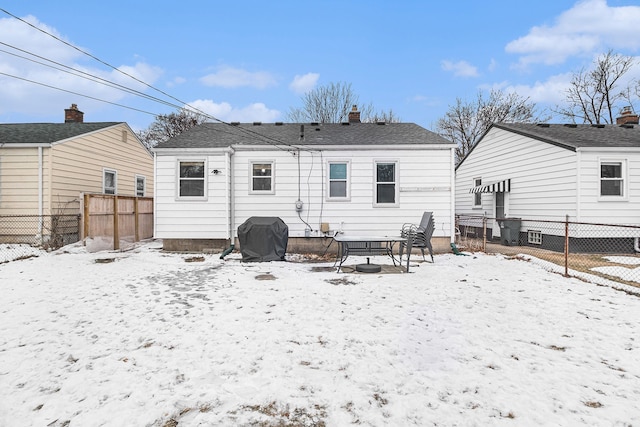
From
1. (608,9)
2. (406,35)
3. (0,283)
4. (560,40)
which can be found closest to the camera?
(0,283)

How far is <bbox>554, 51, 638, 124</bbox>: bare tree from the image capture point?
24.3 m

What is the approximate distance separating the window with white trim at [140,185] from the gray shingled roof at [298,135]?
6235 millimetres

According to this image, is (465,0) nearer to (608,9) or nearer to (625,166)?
(625,166)

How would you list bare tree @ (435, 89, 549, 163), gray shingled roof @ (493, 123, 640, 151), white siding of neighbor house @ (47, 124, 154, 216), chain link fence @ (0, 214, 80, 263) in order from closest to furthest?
gray shingled roof @ (493, 123, 640, 151)
chain link fence @ (0, 214, 80, 263)
white siding of neighbor house @ (47, 124, 154, 216)
bare tree @ (435, 89, 549, 163)

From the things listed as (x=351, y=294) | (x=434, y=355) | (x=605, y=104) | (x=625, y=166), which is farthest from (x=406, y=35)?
(x=605, y=104)

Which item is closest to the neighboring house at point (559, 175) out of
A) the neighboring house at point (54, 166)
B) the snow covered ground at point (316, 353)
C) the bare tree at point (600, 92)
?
the snow covered ground at point (316, 353)

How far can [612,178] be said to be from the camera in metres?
10.2

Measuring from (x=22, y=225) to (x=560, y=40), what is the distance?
1519 inches

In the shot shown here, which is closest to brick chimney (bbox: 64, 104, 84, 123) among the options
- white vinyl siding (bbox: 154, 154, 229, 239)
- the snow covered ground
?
white vinyl siding (bbox: 154, 154, 229, 239)

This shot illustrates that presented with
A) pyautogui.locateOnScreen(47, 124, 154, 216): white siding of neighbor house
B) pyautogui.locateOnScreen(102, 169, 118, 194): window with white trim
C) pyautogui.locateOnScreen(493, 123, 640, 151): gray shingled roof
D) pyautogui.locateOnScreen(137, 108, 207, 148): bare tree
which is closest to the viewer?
pyautogui.locateOnScreen(493, 123, 640, 151): gray shingled roof

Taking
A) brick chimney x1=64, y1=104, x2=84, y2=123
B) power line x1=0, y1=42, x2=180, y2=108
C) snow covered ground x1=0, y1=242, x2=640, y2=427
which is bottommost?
snow covered ground x1=0, y1=242, x2=640, y2=427

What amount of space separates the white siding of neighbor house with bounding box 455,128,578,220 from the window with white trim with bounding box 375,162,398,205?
5522 mm

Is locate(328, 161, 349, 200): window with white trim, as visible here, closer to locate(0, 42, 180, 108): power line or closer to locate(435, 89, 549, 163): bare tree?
locate(0, 42, 180, 108): power line

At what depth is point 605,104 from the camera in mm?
25625
